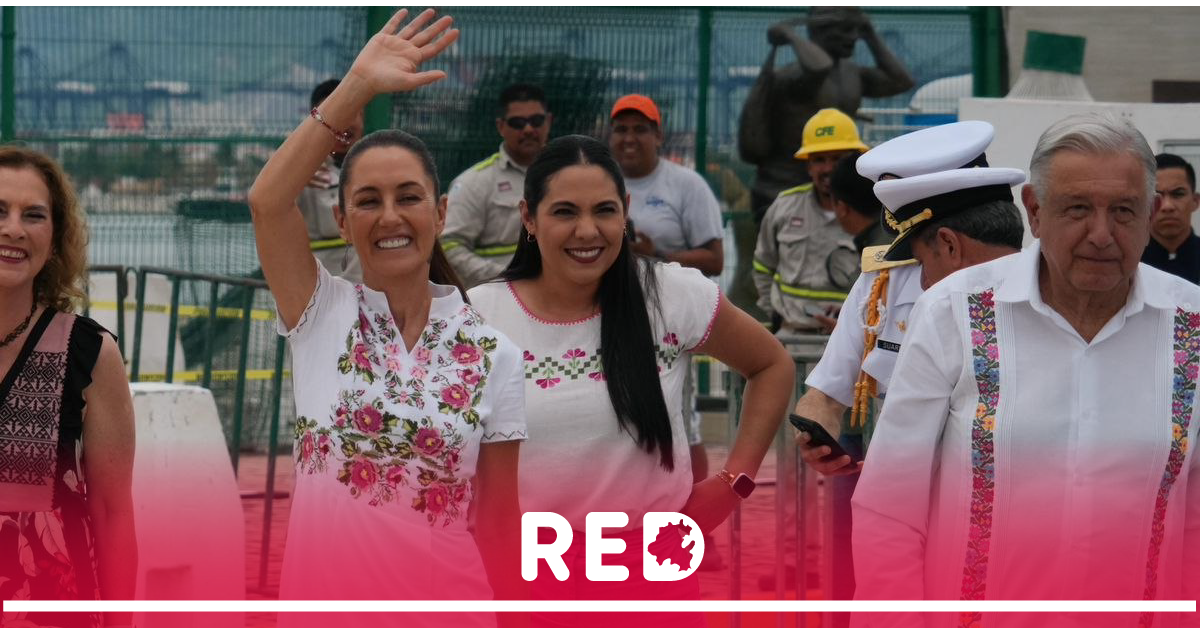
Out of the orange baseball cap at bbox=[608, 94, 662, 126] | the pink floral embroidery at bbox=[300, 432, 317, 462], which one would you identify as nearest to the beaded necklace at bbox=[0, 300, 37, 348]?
the pink floral embroidery at bbox=[300, 432, 317, 462]

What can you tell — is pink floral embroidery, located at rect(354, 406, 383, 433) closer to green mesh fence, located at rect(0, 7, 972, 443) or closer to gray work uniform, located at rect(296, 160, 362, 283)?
gray work uniform, located at rect(296, 160, 362, 283)

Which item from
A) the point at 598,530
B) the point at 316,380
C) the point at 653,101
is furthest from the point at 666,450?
the point at 653,101

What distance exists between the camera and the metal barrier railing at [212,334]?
784 centimetres

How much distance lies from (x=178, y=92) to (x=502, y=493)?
645 cm

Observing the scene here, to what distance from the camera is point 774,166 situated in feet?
30.5

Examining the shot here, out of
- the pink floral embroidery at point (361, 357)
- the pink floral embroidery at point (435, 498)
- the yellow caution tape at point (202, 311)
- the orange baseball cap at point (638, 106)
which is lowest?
the pink floral embroidery at point (435, 498)

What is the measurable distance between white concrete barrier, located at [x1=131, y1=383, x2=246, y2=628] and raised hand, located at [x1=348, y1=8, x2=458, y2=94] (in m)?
2.68

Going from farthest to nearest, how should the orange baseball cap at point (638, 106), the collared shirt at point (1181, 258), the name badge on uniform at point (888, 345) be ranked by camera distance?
the orange baseball cap at point (638, 106) < the collared shirt at point (1181, 258) < the name badge on uniform at point (888, 345)

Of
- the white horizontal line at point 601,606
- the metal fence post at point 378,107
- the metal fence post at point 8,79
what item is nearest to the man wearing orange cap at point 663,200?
the metal fence post at point 378,107

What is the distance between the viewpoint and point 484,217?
7.94 m

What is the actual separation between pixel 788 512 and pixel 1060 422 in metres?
2.28

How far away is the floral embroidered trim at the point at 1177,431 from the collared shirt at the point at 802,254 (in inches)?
171

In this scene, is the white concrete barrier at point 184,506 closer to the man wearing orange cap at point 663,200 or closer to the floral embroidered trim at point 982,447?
the man wearing orange cap at point 663,200

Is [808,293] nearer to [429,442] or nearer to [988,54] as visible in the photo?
[988,54]
